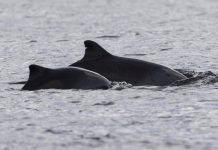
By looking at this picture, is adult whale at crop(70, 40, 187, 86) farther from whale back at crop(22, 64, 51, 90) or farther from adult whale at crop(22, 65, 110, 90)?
whale back at crop(22, 64, 51, 90)

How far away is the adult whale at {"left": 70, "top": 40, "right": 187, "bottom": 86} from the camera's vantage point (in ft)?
58.3

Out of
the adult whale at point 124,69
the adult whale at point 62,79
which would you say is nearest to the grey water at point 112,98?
the adult whale at point 62,79

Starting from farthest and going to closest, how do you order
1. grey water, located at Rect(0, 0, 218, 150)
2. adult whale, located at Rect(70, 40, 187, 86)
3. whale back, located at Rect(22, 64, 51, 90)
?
1. adult whale, located at Rect(70, 40, 187, 86)
2. whale back, located at Rect(22, 64, 51, 90)
3. grey water, located at Rect(0, 0, 218, 150)

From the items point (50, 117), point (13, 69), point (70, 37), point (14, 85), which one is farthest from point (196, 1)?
point (50, 117)

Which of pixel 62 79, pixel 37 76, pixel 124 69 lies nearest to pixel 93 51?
pixel 124 69

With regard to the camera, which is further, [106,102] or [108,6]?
[108,6]

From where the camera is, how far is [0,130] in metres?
13.7

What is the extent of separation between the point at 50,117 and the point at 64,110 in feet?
2.08

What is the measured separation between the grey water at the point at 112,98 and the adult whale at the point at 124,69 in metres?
0.32

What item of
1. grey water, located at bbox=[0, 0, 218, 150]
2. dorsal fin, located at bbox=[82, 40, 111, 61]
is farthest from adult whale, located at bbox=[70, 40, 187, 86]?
grey water, located at bbox=[0, 0, 218, 150]

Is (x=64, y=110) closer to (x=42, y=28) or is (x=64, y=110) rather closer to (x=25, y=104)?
(x=25, y=104)

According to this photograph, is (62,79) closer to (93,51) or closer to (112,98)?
(112,98)

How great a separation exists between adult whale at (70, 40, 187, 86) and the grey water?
32 cm

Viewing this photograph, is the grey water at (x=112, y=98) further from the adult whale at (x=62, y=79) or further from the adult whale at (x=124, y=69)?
the adult whale at (x=124, y=69)
